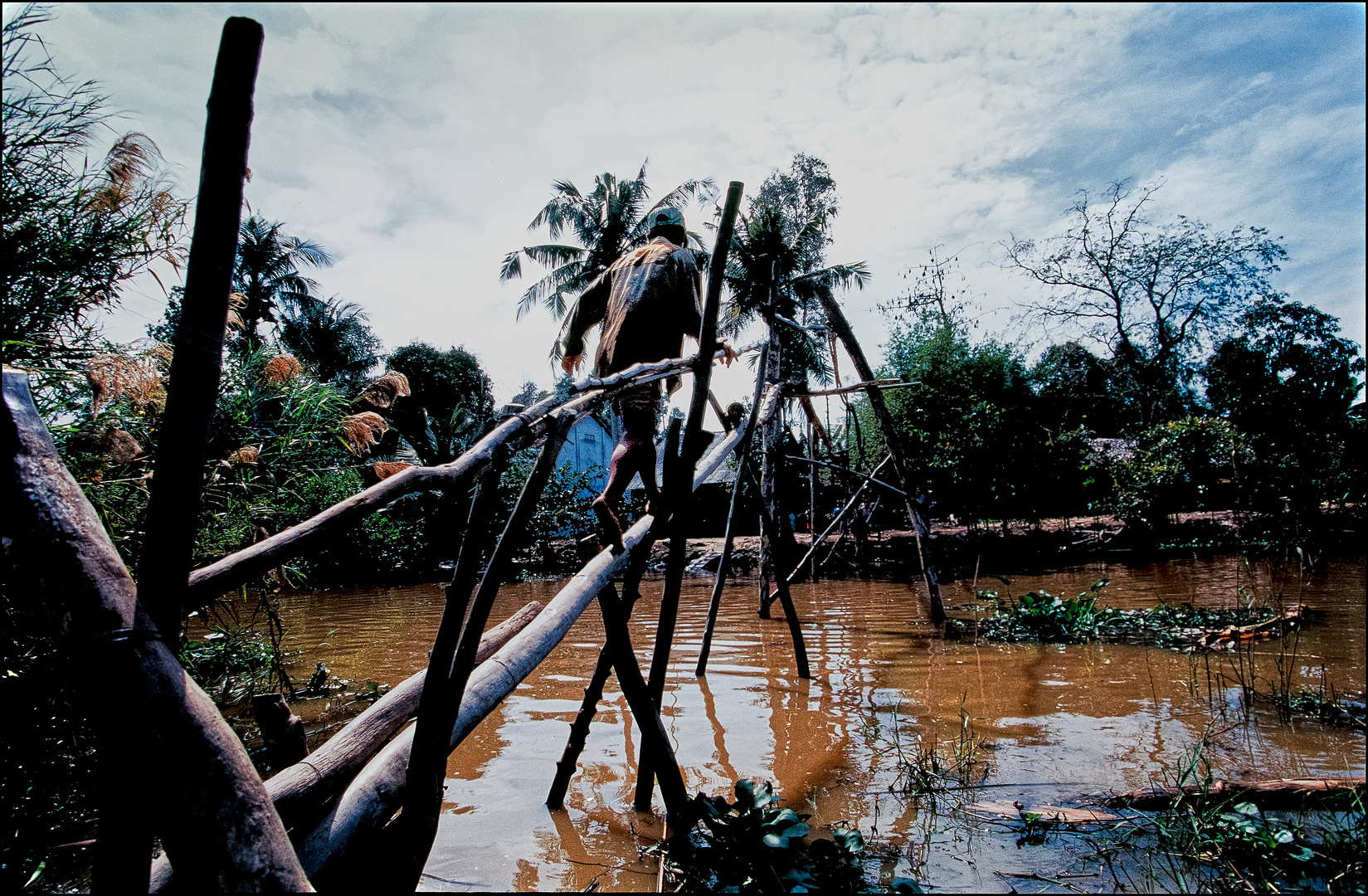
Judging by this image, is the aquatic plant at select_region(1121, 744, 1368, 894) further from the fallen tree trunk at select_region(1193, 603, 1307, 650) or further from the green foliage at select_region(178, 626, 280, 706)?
the green foliage at select_region(178, 626, 280, 706)

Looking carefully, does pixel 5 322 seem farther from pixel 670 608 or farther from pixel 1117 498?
pixel 1117 498

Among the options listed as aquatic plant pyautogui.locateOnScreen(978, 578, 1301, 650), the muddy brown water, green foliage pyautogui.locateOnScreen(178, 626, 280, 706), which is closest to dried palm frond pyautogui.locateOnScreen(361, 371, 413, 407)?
green foliage pyautogui.locateOnScreen(178, 626, 280, 706)

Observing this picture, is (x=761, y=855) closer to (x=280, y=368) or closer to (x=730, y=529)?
(x=730, y=529)

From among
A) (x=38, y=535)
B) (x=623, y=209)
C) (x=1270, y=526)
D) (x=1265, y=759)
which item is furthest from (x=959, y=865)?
(x=623, y=209)

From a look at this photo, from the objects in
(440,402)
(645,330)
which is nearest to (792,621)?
(645,330)

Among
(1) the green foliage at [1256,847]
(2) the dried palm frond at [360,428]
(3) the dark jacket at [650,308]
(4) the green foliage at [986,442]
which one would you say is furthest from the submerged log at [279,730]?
(4) the green foliage at [986,442]

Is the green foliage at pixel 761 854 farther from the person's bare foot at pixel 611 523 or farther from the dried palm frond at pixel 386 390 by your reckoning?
the dried palm frond at pixel 386 390

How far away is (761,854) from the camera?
2.18 m

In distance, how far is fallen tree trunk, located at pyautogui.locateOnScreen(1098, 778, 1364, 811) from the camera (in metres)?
2.51

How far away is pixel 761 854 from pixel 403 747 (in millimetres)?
1246

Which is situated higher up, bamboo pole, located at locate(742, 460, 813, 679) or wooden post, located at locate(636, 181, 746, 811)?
wooden post, located at locate(636, 181, 746, 811)

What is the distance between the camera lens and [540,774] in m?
3.29

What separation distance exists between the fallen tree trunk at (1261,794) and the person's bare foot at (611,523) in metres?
2.25

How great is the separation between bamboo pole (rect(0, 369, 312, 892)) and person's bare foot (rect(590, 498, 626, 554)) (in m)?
1.64
